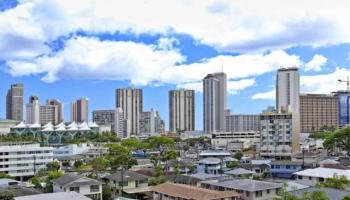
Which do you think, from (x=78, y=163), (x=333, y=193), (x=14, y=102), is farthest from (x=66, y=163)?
(x=14, y=102)

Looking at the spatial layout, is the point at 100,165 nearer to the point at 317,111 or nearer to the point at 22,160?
the point at 22,160

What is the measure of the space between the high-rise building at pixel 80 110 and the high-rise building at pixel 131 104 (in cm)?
1731

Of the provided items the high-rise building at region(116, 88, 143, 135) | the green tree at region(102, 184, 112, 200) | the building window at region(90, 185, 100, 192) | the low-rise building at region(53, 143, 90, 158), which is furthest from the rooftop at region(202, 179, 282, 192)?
the high-rise building at region(116, 88, 143, 135)

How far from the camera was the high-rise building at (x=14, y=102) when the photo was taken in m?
110

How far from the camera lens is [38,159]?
37.1 metres

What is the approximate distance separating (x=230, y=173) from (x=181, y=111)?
6972 centimetres

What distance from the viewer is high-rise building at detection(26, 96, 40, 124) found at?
10161cm

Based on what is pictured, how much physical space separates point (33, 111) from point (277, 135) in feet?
237

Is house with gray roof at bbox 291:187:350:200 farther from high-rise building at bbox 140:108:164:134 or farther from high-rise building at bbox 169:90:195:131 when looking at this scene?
high-rise building at bbox 140:108:164:134

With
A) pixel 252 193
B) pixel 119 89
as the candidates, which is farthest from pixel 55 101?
pixel 252 193

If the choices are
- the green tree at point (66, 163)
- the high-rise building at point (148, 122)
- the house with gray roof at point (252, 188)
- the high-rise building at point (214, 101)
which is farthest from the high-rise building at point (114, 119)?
the house with gray roof at point (252, 188)

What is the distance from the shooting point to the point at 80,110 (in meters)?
113

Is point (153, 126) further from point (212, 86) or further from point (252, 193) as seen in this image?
point (252, 193)

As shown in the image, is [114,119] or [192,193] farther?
[114,119]
